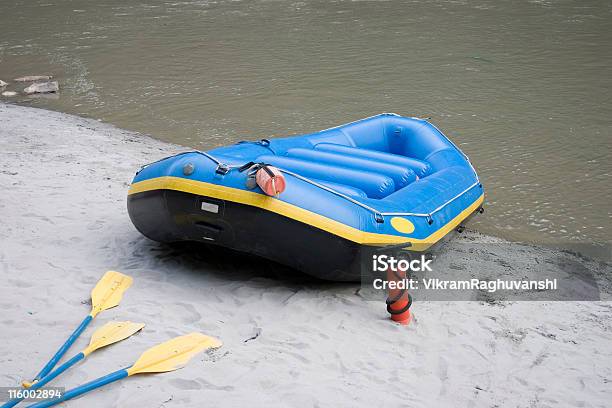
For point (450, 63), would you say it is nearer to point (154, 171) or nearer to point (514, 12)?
point (514, 12)

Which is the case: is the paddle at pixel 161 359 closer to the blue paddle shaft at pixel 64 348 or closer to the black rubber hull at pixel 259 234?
the blue paddle shaft at pixel 64 348

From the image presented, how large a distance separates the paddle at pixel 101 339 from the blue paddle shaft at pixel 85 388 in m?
0.11

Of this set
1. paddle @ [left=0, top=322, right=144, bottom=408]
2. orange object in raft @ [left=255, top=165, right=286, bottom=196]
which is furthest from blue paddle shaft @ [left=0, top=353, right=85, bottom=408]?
orange object in raft @ [left=255, top=165, right=286, bottom=196]

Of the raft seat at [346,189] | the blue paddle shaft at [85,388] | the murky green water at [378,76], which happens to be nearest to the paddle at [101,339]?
the blue paddle shaft at [85,388]

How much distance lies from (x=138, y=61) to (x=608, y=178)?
6950mm

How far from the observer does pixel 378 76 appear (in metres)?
9.55

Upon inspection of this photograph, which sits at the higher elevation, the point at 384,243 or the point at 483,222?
the point at 384,243

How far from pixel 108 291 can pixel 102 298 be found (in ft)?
0.30

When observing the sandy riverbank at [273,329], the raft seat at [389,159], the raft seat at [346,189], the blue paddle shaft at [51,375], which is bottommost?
the sandy riverbank at [273,329]

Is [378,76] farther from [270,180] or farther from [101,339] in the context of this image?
[101,339]

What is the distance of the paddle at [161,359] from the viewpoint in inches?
113

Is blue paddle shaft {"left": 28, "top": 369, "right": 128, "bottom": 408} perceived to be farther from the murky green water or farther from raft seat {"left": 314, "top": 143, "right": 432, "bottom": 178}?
the murky green water

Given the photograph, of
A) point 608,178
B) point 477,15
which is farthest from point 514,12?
point 608,178

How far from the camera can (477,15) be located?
1284cm
